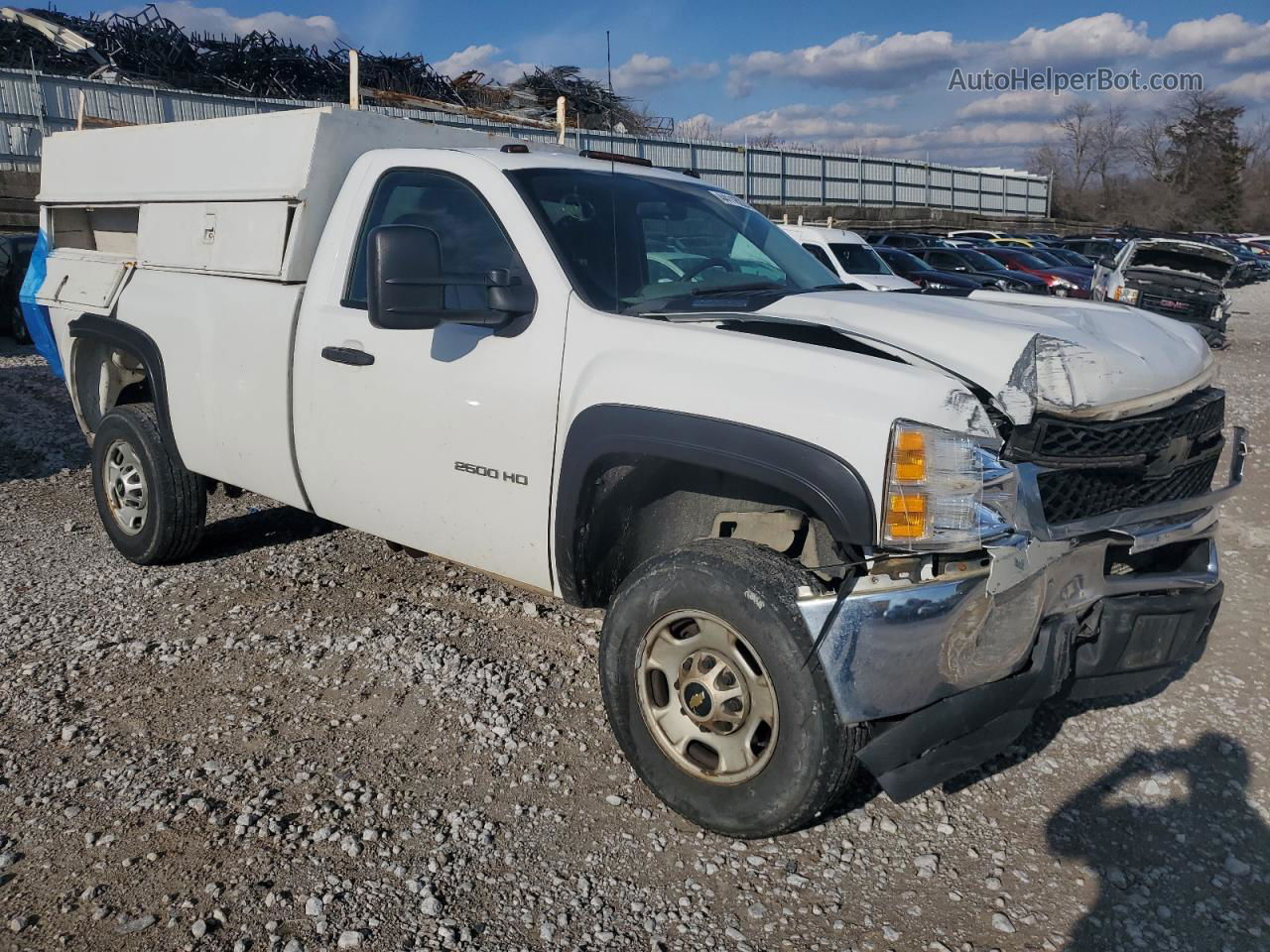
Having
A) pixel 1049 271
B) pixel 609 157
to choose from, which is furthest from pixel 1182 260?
pixel 609 157

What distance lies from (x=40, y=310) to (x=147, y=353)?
1.52 m

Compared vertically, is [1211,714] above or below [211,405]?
below

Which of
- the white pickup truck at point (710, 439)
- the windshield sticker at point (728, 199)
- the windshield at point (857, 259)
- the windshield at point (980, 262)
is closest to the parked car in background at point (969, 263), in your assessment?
the windshield at point (980, 262)

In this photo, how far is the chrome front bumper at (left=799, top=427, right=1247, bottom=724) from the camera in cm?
268

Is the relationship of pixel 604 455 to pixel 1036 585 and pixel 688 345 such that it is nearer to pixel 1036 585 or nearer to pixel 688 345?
pixel 688 345

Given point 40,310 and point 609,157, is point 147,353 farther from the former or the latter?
point 609,157

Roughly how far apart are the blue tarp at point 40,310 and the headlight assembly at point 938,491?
16.9ft

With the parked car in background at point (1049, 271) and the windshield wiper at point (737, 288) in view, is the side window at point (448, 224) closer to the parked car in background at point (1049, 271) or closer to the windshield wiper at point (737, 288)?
the windshield wiper at point (737, 288)

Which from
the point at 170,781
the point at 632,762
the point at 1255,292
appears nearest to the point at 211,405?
the point at 170,781

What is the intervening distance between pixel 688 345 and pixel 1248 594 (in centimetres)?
387

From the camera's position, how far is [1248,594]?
5.29 meters

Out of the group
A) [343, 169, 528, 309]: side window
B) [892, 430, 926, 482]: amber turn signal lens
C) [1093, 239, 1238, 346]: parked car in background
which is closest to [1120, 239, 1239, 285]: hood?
[1093, 239, 1238, 346]: parked car in background

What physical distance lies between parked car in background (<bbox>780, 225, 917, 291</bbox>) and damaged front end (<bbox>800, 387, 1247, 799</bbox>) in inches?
402

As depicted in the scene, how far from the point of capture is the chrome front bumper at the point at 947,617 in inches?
105
